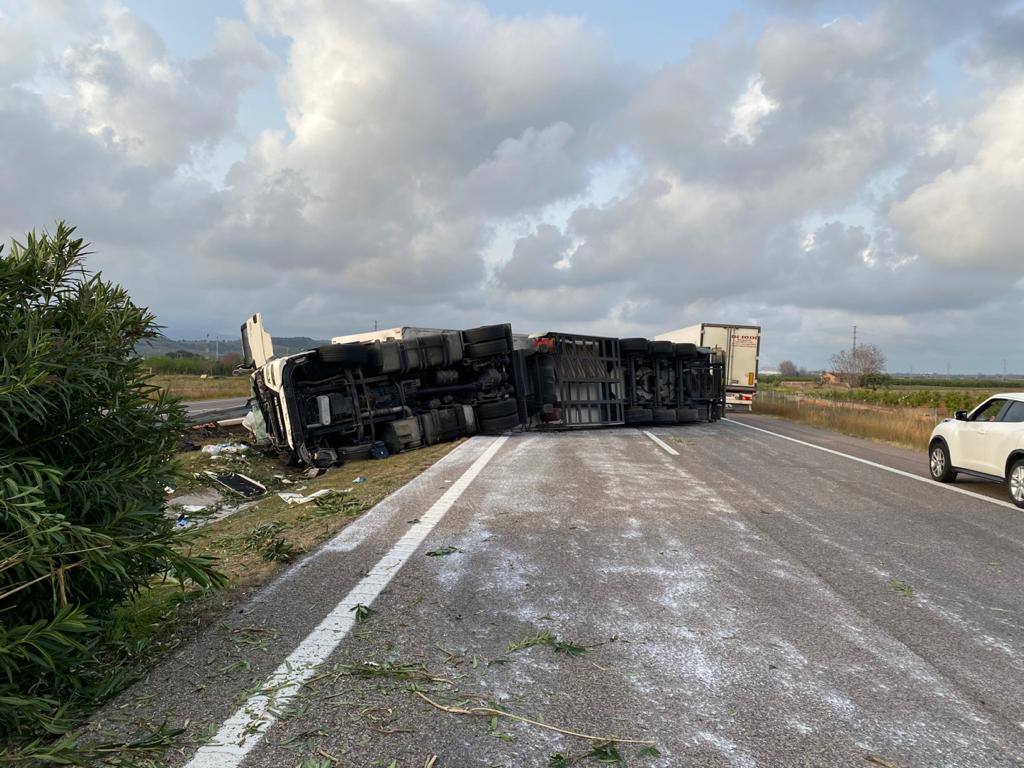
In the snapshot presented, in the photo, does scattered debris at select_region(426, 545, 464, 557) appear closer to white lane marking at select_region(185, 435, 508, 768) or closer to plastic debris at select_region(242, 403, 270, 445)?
white lane marking at select_region(185, 435, 508, 768)

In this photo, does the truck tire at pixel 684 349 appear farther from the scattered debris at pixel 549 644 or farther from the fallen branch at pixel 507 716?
the fallen branch at pixel 507 716

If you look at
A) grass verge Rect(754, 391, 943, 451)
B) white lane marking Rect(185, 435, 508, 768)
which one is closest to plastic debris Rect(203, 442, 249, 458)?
white lane marking Rect(185, 435, 508, 768)

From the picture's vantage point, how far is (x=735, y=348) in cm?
2623

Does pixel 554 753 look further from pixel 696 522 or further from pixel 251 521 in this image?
pixel 251 521

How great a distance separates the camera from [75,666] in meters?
2.85

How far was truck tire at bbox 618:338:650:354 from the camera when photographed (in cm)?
1888

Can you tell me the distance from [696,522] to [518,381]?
392 inches

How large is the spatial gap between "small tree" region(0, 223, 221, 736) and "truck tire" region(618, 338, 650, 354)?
→ 16344 mm

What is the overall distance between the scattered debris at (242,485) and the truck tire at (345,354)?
106 inches

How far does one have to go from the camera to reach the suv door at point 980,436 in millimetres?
8977

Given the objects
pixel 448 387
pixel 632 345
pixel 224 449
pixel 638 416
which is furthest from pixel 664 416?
pixel 224 449

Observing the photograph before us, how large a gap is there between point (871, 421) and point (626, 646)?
67.8 feet

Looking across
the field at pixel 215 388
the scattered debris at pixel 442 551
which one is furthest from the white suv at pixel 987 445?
the field at pixel 215 388

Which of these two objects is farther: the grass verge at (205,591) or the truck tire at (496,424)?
the truck tire at (496,424)
